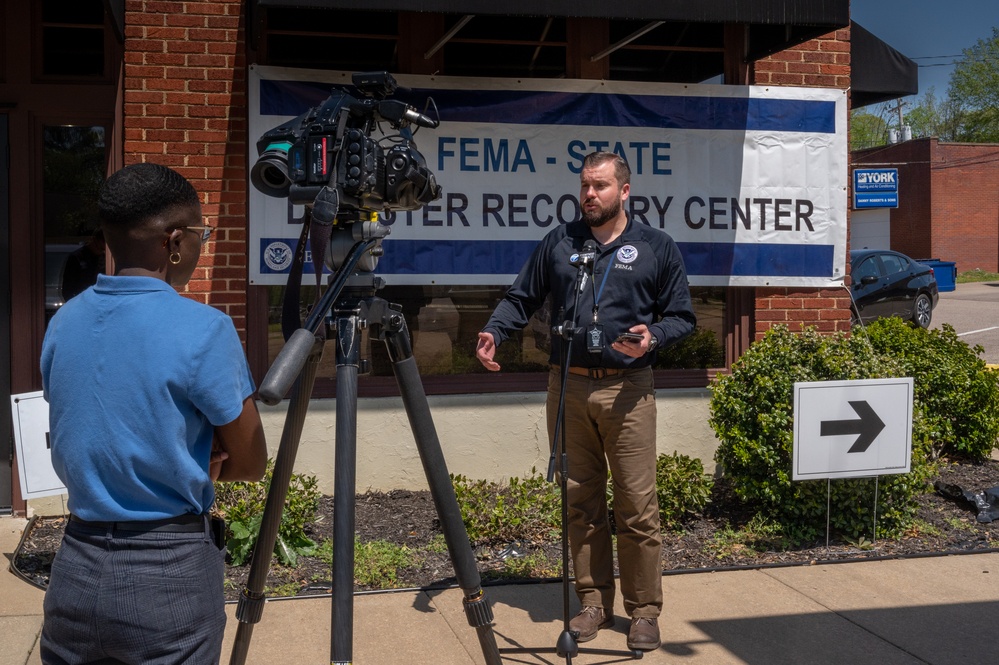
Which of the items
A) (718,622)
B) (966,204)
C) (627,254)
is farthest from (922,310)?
(966,204)

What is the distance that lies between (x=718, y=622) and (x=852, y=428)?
153 cm

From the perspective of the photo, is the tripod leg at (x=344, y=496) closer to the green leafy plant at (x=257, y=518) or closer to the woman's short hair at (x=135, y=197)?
the woman's short hair at (x=135, y=197)

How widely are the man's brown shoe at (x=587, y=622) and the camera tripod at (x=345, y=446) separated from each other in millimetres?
1278

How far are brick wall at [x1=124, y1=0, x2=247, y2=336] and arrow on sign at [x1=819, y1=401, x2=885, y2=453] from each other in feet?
11.9

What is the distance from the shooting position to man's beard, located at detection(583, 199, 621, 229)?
4641mm

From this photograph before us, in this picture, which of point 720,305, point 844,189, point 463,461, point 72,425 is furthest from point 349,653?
point 844,189

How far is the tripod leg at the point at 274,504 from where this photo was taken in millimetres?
3020

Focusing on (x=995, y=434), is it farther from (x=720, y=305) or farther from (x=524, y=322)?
(x=524, y=322)

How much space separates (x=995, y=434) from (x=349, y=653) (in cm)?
642

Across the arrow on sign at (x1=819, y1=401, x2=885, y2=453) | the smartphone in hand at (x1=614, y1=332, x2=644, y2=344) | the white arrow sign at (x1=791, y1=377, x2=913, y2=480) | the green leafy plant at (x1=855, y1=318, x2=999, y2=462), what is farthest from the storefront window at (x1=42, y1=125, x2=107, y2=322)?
the green leafy plant at (x1=855, y1=318, x2=999, y2=462)

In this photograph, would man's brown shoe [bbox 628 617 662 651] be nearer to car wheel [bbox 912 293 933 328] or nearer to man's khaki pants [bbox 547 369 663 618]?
man's khaki pants [bbox 547 369 663 618]

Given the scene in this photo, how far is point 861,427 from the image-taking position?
5.73m

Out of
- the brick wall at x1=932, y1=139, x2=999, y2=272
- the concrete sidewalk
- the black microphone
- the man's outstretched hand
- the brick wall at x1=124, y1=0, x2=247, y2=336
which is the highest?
the brick wall at x1=932, y1=139, x2=999, y2=272

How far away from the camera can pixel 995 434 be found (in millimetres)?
7664
